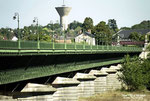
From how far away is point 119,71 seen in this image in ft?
290

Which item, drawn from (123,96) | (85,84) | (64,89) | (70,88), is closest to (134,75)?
(123,96)

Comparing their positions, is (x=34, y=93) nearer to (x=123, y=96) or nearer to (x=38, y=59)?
(x=38, y=59)

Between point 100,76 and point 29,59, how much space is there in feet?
114

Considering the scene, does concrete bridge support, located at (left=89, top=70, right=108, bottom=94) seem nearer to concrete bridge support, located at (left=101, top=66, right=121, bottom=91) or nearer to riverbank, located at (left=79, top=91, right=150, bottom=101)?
riverbank, located at (left=79, top=91, right=150, bottom=101)

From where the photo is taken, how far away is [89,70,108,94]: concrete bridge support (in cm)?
7083

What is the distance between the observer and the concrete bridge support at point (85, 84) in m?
60.4

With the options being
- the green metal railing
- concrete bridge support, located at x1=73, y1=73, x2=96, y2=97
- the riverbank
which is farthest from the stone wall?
the green metal railing

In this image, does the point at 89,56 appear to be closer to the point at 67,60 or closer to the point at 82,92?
the point at 82,92

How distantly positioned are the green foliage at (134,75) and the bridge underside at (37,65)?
17510mm

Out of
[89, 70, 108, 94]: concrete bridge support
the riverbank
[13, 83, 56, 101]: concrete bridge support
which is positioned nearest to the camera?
[13, 83, 56, 101]: concrete bridge support

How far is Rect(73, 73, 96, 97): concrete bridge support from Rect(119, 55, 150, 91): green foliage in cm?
1741

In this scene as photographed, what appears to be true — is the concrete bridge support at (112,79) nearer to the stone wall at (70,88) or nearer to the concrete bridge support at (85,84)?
the stone wall at (70,88)

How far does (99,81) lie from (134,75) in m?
10.7

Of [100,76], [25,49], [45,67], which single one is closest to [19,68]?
[25,49]
